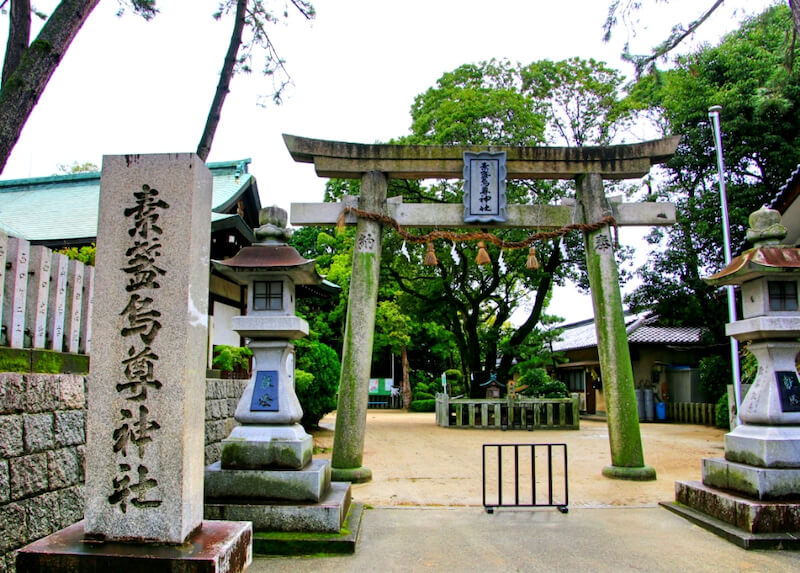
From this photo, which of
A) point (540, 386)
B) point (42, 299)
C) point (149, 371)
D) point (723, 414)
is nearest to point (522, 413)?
point (540, 386)

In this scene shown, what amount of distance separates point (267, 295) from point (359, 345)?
238 cm

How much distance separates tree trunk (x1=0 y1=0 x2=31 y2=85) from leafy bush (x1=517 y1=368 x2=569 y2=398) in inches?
657

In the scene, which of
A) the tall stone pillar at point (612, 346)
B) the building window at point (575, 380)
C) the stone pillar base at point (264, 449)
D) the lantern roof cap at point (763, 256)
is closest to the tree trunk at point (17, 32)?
the stone pillar base at point (264, 449)

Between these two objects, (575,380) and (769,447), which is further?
(575,380)

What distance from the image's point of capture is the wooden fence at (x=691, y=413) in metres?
18.8

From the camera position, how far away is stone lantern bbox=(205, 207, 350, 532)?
5176mm

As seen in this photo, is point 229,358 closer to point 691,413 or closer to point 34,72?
point 34,72

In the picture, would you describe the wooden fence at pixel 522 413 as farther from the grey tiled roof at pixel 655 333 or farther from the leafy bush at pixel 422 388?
the leafy bush at pixel 422 388

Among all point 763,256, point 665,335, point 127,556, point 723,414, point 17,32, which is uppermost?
point 17,32

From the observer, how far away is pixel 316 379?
559 inches

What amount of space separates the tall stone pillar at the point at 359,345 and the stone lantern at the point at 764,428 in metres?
4.11

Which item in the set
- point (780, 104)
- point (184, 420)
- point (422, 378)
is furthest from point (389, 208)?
point (422, 378)

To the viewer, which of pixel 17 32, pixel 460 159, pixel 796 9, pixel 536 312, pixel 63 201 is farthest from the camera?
pixel 536 312

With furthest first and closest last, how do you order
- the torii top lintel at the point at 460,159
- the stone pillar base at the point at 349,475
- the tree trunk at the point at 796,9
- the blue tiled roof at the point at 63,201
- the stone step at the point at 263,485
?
the blue tiled roof at the point at 63,201 → the torii top lintel at the point at 460,159 → the stone pillar base at the point at 349,475 → the tree trunk at the point at 796,9 → the stone step at the point at 263,485
